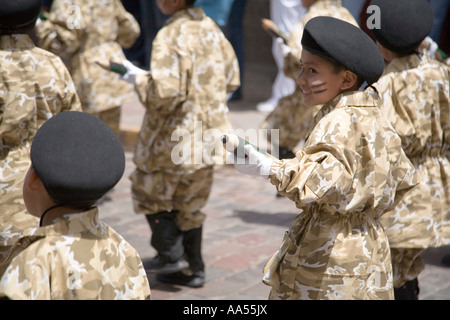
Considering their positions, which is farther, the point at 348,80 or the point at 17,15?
the point at 17,15

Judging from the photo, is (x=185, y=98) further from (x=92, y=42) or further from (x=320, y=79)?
(x=92, y=42)

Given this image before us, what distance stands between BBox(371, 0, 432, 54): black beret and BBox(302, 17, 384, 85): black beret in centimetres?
94

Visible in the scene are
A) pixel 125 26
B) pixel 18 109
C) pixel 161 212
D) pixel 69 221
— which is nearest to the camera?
pixel 69 221

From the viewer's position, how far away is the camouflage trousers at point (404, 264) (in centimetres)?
412

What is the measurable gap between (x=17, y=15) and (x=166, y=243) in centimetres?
185

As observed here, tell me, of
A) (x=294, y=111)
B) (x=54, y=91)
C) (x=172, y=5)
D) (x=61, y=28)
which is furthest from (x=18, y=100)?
(x=294, y=111)

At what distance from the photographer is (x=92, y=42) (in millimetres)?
6379

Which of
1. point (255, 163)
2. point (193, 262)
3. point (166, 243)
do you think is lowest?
point (193, 262)

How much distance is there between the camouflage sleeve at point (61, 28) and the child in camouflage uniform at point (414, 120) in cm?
289

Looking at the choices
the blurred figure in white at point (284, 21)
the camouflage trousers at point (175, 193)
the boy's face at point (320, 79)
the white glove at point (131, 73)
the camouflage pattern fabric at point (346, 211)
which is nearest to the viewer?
the camouflage pattern fabric at point (346, 211)

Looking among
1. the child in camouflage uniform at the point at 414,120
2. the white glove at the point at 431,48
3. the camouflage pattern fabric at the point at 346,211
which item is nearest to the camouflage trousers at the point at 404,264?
the child in camouflage uniform at the point at 414,120

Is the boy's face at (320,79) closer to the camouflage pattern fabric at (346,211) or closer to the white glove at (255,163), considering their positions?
the camouflage pattern fabric at (346,211)

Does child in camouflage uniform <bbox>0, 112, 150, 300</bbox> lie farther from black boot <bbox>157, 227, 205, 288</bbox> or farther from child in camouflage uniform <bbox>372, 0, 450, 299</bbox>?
black boot <bbox>157, 227, 205, 288</bbox>
